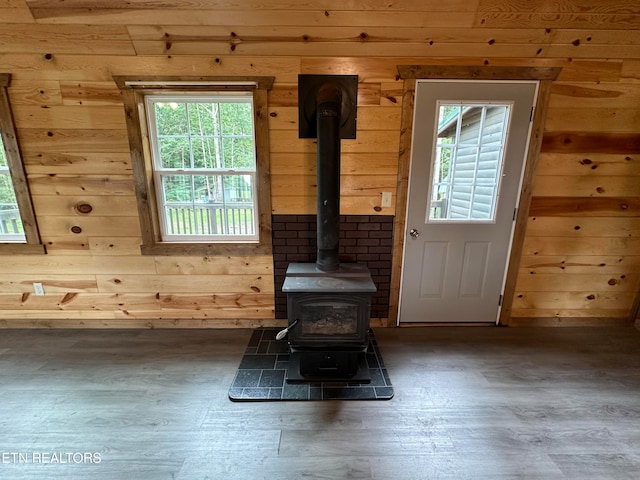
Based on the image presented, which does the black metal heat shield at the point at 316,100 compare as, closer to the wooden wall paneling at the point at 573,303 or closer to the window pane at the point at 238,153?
the window pane at the point at 238,153

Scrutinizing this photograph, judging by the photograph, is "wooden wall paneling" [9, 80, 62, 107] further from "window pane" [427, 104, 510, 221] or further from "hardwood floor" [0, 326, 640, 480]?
"window pane" [427, 104, 510, 221]

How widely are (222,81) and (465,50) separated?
5.59 feet

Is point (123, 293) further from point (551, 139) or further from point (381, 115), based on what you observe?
point (551, 139)

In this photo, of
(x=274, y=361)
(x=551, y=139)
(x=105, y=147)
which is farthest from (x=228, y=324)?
(x=551, y=139)

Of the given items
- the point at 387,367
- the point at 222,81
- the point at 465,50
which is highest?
the point at 465,50

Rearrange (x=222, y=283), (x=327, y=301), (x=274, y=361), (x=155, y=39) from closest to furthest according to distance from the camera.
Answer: (x=327, y=301) → (x=155, y=39) → (x=274, y=361) → (x=222, y=283)

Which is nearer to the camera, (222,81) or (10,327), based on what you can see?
(222,81)

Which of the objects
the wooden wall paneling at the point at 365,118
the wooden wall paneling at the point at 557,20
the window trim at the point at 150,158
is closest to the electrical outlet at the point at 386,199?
the wooden wall paneling at the point at 365,118

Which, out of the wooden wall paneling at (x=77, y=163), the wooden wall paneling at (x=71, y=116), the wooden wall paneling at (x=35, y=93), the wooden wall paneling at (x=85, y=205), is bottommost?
the wooden wall paneling at (x=85, y=205)

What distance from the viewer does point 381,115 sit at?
2.07 m

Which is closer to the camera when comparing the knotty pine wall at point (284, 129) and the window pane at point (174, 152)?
the knotty pine wall at point (284, 129)

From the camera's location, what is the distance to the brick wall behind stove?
2.26 metres

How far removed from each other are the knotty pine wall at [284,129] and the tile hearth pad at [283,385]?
50cm

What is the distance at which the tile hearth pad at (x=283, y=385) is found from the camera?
5.65ft
